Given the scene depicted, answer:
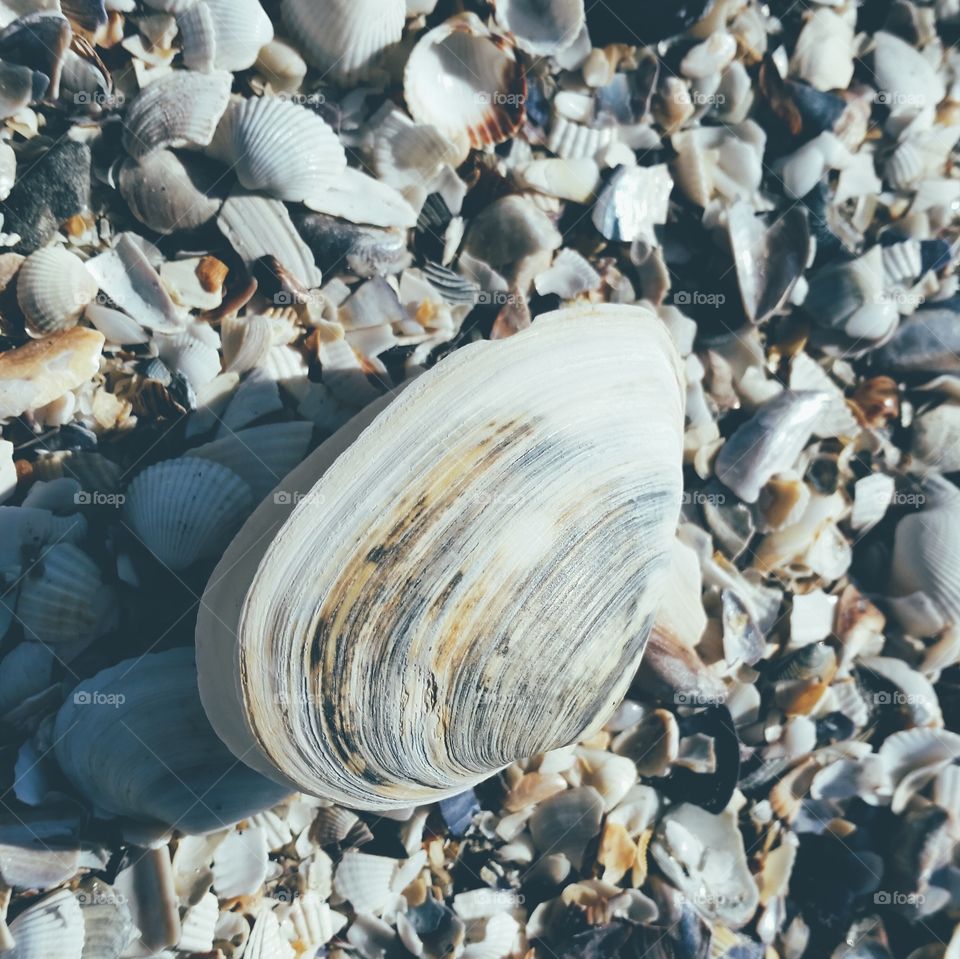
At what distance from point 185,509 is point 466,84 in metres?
1.21

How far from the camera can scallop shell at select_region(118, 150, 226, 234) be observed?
1.92 m

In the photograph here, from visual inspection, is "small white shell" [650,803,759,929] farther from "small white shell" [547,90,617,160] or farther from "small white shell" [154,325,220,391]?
Result: "small white shell" [547,90,617,160]

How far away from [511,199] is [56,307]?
1.06 meters

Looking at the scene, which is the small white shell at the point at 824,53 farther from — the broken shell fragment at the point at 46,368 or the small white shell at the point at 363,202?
the broken shell fragment at the point at 46,368

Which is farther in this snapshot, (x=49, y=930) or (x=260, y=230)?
(x=260, y=230)

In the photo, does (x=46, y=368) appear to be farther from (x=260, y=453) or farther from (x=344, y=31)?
(x=344, y=31)

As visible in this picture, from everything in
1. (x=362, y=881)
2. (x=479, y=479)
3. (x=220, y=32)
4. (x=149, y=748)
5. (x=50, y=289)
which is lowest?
(x=362, y=881)

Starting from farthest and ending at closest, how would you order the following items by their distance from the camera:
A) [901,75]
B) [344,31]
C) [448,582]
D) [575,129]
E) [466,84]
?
1. [901,75]
2. [575,129]
3. [466,84]
4. [344,31]
5. [448,582]

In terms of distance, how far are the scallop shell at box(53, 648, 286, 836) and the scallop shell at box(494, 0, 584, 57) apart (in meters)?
1.64

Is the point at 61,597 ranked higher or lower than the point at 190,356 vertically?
lower

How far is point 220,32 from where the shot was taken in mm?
1945

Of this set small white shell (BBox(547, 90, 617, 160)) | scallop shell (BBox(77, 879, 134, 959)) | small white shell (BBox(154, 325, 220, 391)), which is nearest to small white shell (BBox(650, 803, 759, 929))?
scallop shell (BBox(77, 879, 134, 959))

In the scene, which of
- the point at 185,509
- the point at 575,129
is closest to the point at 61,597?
the point at 185,509

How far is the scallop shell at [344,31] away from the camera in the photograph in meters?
2.00
